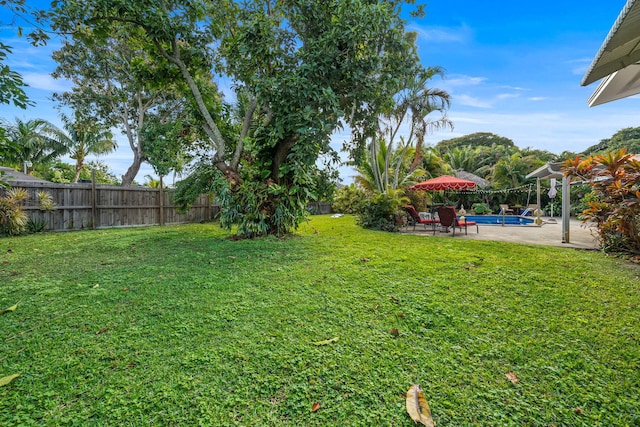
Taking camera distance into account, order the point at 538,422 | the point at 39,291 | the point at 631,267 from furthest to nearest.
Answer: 1. the point at 631,267
2. the point at 39,291
3. the point at 538,422

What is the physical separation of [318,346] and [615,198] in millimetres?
6862

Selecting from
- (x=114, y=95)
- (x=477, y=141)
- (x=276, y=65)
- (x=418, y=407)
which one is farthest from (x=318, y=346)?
(x=477, y=141)

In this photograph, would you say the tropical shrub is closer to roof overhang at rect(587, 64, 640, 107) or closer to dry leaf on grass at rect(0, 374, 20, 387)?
roof overhang at rect(587, 64, 640, 107)

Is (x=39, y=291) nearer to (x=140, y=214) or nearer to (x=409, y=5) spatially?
(x=409, y=5)

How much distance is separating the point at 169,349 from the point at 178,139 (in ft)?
26.5

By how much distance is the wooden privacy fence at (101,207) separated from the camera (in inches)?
360

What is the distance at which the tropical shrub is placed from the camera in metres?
5.27

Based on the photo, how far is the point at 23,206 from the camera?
28.1 feet

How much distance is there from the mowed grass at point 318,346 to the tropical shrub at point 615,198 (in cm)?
165

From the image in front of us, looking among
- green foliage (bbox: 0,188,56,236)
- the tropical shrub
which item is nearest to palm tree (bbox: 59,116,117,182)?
green foliage (bbox: 0,188,56,236)

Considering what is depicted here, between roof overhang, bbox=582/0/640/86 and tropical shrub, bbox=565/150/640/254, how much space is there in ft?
7.37

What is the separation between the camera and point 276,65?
6695mm

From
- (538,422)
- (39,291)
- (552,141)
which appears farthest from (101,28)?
(552,141)

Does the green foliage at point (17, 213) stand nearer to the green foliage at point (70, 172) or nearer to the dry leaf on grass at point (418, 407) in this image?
the dry leaf on grass at point (418, 407)
